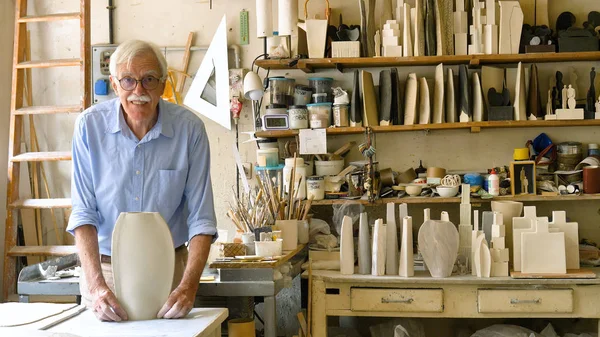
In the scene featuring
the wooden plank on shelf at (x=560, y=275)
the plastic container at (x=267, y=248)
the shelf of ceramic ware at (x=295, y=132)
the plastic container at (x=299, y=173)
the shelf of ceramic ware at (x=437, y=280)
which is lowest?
the shelf of ceramic ware at (x=437, y=280)

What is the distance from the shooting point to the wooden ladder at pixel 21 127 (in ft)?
14.2

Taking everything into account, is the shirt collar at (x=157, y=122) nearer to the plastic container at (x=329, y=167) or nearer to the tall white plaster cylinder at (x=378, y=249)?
the tall white plaster cylinder at (x=378, y=249)

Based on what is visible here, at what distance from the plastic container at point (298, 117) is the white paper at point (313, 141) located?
0.13ft

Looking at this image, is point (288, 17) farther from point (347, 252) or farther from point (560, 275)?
point (560, 275)

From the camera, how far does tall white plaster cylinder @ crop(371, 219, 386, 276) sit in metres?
3.61

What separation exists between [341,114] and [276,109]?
1.31 feet

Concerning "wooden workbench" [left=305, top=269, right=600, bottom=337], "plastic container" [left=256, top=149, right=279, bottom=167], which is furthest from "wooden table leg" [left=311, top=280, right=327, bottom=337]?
"plastic container" [left=256, top=149, right=279, bottom=167]

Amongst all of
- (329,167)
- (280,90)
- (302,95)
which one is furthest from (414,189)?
(280,90)

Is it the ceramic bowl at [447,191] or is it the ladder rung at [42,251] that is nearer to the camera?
the ceramic bowl at [447,191]

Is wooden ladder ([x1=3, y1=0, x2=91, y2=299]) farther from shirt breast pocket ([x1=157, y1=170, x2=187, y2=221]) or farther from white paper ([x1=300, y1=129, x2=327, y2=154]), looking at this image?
shirt breast pocket ([x1=157, y1=170, x2=187, y2=221])

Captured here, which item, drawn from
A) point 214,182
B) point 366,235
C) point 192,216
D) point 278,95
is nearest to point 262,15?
point 278,95

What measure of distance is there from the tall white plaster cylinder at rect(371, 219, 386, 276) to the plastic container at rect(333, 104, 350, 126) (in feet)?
2.93

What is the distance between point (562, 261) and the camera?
138 inches

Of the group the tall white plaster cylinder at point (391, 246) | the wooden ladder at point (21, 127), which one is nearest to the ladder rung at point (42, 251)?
the wooden ladder at point (21, 127)
